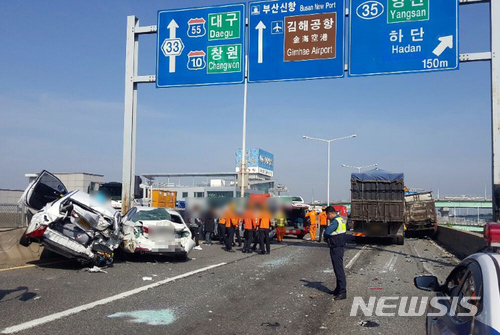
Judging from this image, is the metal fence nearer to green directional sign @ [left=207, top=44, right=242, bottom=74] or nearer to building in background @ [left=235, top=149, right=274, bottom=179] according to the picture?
green directional sign @ [left=207, top=44, right=242, bottom=74]

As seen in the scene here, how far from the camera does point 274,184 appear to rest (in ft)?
235

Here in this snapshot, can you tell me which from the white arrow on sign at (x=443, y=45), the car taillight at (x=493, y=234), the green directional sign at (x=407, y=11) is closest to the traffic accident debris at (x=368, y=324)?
the car taillight at (x=493, y=234)

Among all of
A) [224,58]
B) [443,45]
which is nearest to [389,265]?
[443,45]

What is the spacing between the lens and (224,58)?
50.5 ft

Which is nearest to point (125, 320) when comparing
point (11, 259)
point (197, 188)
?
point (11, 259)

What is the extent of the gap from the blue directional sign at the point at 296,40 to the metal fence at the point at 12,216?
7.58m

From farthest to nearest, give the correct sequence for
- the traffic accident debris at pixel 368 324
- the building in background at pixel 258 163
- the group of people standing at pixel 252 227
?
1. the building in background at pixel 258 163
2. the group of people standing at pixel 252 227
3. the traffic accident debris at pixel 368 324

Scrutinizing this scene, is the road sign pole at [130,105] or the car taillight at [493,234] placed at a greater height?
the road sign pole at [130,105]

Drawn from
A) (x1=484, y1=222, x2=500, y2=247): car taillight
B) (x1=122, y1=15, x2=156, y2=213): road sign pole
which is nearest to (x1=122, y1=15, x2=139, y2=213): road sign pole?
(x1=122, y1=15, x2=156, y2=213): road sign pole

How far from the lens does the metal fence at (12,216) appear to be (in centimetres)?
1449

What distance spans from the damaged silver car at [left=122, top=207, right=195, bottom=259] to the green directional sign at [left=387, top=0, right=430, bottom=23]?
26.3 feet

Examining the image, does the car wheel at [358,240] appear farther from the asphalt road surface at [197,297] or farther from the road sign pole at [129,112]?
the road sign pole at [129,112]

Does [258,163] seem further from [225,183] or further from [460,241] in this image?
[460,241]

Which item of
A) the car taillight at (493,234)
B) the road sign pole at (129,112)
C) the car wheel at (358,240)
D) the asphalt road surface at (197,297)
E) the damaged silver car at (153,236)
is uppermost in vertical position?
the road sign pole at (129,112)
